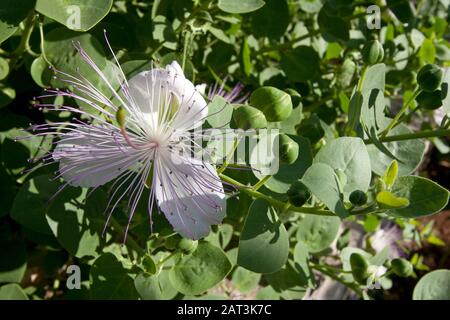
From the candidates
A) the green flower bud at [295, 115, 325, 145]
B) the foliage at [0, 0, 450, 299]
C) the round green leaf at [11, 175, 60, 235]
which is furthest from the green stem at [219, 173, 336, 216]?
the round green leaf at [11, 175, 60, 235]

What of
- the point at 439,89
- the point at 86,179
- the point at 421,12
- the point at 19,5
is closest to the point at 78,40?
the point at 19,5

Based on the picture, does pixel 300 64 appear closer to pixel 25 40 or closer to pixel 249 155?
pixel 249 155

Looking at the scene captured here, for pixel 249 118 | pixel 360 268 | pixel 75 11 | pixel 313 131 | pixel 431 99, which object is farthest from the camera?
pixel 313 131

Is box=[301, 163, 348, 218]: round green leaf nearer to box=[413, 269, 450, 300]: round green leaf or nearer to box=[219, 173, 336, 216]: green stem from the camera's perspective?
box=[219, 173, 336, 216]: green stem

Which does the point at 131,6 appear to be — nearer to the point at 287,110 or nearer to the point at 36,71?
the point at 36,71

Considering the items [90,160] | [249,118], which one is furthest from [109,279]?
[249,118]
